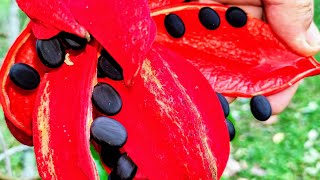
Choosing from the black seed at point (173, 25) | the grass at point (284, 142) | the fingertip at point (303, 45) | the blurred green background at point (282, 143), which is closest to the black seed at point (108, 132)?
the black seed at point (173, 25)

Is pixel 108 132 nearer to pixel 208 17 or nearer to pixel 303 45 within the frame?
pixel 208 17

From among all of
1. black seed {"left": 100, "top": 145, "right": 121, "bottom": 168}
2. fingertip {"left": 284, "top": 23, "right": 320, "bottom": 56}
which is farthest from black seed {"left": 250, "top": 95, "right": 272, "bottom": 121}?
black seed {"left": 100, "top": 145, "right": 121, "bottom": 168}

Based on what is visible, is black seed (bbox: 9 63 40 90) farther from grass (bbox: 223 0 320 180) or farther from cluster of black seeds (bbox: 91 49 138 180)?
grass (bbox: 223 0 320 180)

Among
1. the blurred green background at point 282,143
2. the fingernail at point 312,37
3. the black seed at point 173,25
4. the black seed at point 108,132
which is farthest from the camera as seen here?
the blurred green background at point 282,143

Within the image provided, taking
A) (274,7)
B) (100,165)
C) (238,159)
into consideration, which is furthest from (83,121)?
(238,159)

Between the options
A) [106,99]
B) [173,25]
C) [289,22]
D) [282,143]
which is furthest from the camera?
[282,143]

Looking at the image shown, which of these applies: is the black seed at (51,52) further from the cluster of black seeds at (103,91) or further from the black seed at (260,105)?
the black seed at (260,105)

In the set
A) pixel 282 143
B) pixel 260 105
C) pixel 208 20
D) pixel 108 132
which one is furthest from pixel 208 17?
pixel 282 143
